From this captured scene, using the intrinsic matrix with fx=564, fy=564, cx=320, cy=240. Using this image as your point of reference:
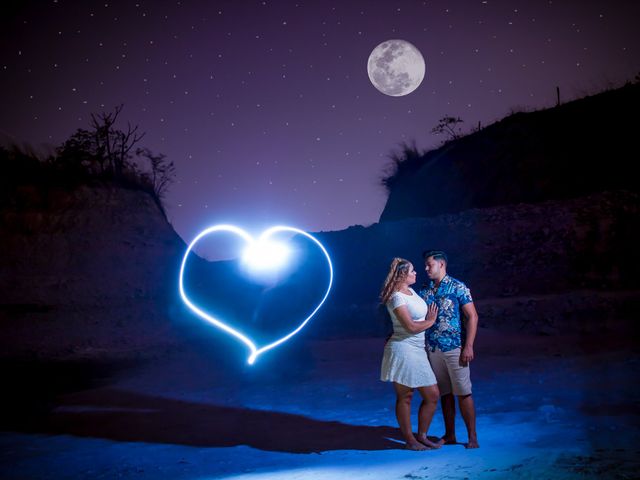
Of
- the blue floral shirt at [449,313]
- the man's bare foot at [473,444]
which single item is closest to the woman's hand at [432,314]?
the blue floral shirt at [449,313]

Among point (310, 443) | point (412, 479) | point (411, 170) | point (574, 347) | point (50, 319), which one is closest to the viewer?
point (412, 479)

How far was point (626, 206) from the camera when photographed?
75.7 ft

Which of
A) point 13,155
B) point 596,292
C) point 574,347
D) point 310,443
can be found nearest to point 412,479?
point 310,443

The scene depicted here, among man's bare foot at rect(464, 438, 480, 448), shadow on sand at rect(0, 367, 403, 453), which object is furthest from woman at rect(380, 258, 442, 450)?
shadow on sand at rect(0, 367, 403, 453)

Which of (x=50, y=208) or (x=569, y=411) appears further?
(x=50, y=208)

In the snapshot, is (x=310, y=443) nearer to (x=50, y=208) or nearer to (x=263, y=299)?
(x=263, y=299)

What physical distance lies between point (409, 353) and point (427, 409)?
1.95 feet

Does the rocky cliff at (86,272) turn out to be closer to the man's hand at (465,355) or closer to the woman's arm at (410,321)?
the woman's arm at (410,321)

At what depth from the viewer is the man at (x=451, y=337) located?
5.16m

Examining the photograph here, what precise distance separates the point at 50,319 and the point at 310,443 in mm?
19374

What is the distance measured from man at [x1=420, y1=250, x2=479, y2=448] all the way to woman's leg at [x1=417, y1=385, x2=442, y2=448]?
170 mm

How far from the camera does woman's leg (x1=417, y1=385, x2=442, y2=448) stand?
17.3 ft

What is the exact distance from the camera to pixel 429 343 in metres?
5.40

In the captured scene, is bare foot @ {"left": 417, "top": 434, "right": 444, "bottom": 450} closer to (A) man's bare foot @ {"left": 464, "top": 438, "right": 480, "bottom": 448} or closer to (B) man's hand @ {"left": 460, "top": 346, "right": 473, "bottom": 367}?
(A) man's bare foot @ {"left": 464, "top": 438, "right": 480, "bottom": 448}
